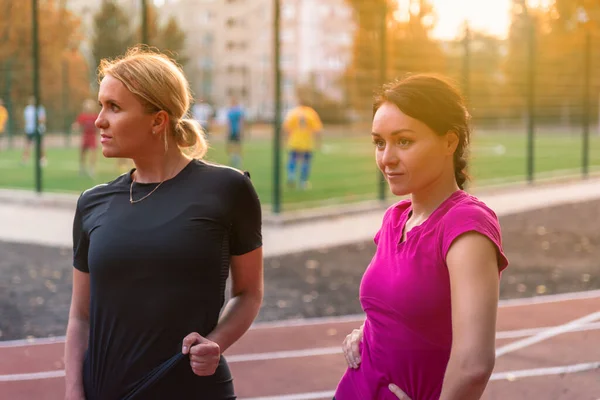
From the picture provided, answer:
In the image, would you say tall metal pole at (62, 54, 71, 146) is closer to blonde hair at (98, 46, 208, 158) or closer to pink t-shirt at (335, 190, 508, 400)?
blonde hair at (98, 46, 208, 158)

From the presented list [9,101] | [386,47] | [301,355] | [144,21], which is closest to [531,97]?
[386,47]

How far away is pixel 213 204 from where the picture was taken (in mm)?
2547

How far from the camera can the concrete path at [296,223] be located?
12008 millimetres

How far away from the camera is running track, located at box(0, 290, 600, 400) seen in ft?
17.9

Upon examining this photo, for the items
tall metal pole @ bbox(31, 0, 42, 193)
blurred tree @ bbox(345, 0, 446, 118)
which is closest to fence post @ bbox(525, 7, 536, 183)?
blurred tree @ bbox(345, 0, 446, 118)

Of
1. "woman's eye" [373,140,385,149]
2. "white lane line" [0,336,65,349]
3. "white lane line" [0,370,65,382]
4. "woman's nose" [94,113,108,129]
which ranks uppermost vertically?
"woman's nose" [94,113,108,129]

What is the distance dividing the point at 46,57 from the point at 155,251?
89.4 feet

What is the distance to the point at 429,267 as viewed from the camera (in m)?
2.10

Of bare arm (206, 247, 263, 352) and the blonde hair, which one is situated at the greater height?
the blonde hair

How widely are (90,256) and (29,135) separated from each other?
945 inches

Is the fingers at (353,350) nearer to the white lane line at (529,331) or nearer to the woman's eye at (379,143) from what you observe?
the woman's eye at (379,143)

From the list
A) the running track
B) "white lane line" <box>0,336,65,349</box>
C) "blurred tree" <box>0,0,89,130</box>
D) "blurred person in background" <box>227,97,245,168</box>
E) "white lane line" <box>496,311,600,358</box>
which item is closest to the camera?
the running track

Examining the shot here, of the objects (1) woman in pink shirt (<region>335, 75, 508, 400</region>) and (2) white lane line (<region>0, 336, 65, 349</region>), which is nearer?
(1) woman in pink shirt (<region>335, 75, 508, 400</region>)

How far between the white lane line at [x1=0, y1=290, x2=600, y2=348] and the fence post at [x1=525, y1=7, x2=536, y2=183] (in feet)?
39.4
